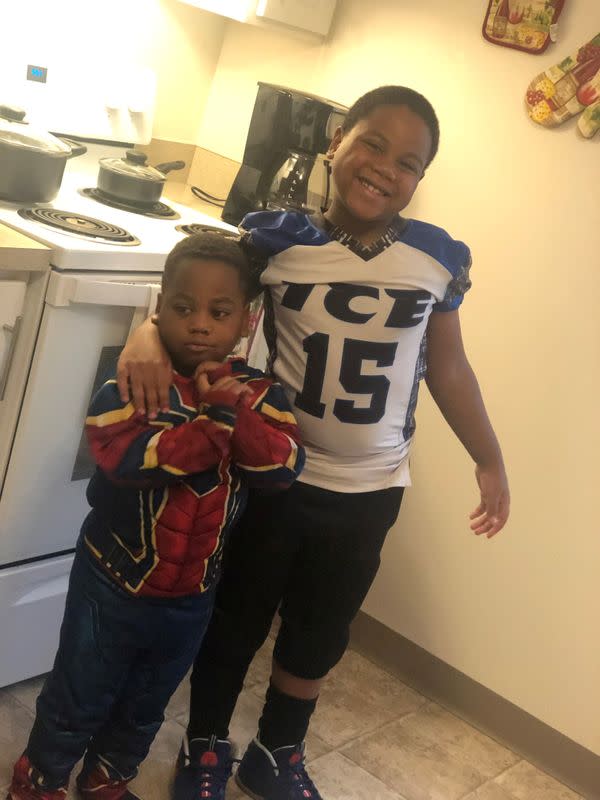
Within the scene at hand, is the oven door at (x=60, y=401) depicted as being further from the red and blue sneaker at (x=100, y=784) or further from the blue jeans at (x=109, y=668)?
the red and blue sneaker at (x=100, y=784)

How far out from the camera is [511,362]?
7.64 ft

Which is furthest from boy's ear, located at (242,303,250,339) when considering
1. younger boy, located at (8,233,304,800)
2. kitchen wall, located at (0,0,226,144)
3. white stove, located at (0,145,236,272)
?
kitchen wall, located at (0,0,226,144)

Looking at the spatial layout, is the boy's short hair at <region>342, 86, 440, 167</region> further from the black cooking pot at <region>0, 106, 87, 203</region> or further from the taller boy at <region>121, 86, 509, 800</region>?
the black cooking pot at <region>0, 106, 87, 203</region>

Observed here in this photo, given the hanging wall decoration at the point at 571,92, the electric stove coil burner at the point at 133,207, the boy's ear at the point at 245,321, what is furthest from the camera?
the electric stove coil burner at the point at 133,207

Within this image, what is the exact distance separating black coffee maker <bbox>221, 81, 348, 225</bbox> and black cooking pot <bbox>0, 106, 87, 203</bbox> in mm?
553

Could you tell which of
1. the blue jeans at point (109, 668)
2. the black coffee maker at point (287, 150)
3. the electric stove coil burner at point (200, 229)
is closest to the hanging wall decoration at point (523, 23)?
the black coffee maker at point (287, 150)

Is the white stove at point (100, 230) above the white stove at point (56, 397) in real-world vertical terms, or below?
above

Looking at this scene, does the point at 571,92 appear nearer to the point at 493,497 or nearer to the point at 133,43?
the point at 493,497

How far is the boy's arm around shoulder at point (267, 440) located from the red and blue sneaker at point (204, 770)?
593 mm

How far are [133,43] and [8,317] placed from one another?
1.08m

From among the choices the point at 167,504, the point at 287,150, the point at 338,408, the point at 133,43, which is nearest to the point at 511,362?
the point at 287,150

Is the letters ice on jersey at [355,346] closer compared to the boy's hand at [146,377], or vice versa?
the boy's hand at [146,377]

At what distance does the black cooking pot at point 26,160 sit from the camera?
1909 millimetres

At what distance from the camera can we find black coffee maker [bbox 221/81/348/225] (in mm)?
2338
